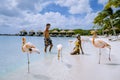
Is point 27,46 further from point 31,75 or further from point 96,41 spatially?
point 96,41

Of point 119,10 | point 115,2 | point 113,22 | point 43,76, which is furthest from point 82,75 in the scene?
point 113,22

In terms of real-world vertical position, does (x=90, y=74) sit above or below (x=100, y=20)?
below

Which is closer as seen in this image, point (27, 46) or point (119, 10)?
point (27, 46)

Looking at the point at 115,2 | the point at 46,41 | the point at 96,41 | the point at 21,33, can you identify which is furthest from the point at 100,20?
the point at 21,33

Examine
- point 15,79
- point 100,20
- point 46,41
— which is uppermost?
point 100,20

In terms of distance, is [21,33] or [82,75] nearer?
[82,75]

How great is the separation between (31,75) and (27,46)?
3.58 feet

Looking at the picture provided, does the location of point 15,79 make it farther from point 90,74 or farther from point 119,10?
point 119,10

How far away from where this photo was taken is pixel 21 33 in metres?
89.1

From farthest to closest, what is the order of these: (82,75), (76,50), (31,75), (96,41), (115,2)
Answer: (115,2), (76,50), (96,41), (31,75), (82,75)

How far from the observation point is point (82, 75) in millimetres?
5516

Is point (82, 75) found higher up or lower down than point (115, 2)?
lower down

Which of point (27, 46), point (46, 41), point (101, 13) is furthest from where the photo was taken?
point (101, 13)

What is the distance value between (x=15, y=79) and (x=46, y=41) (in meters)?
6.04
